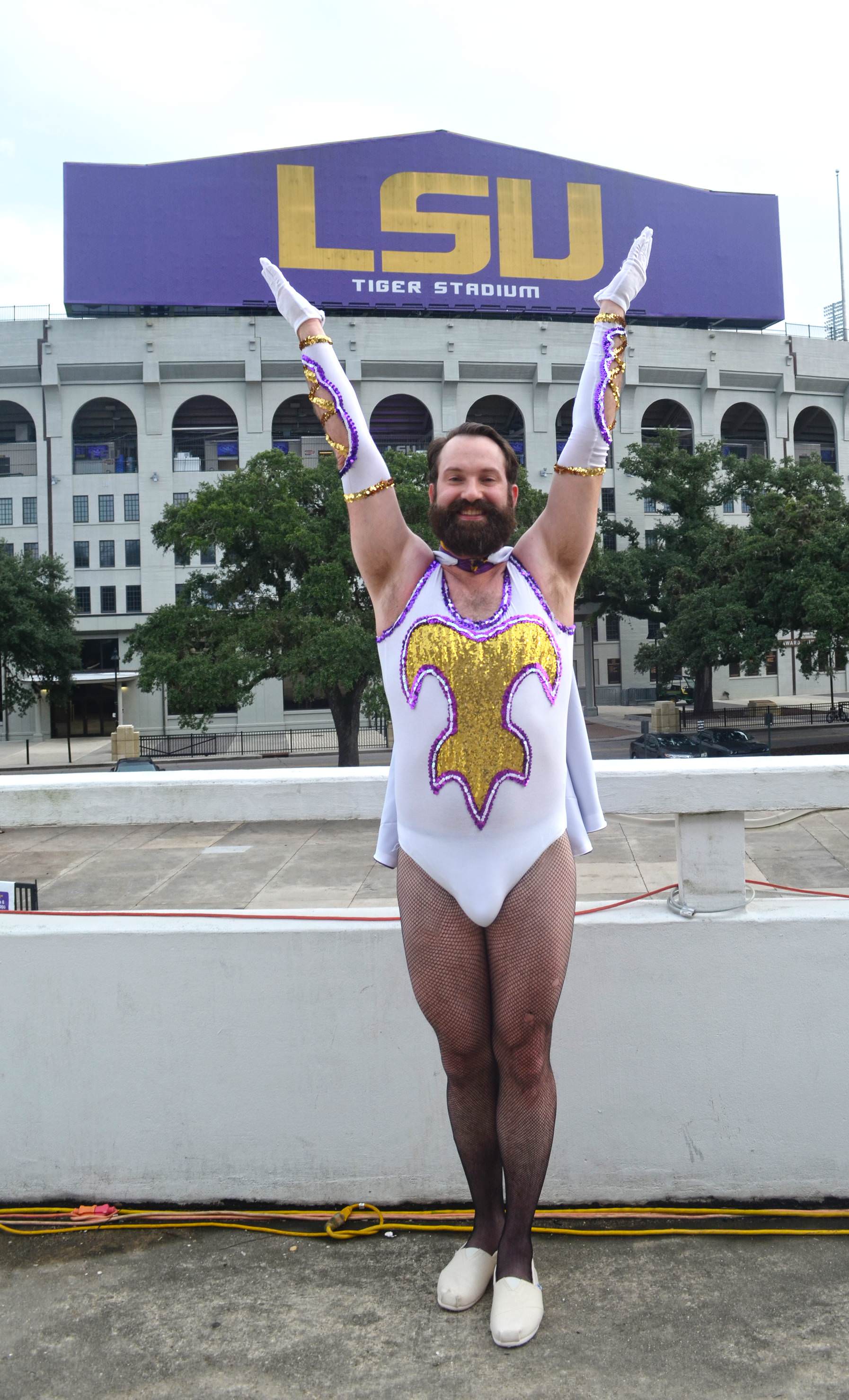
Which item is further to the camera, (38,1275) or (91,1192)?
(91,1192)

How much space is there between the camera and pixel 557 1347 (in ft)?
7.14

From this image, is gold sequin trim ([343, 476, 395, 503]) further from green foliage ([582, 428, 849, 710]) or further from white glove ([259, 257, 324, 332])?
green foliage ([582, 428, 849, 710])

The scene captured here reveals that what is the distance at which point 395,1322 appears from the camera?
229 centimetres

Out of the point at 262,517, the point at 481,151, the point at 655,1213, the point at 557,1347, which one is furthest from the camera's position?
the point at 481,151

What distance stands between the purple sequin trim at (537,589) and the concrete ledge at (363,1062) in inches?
34.4

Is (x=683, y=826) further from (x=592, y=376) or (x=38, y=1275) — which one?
(x=38, y=1275)

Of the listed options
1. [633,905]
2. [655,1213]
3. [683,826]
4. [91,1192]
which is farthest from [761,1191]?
[91,1192]

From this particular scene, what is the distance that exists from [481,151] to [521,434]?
13.4 m

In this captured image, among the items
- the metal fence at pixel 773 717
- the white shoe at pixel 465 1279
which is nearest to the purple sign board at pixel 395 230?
the metal fence at pixel 773 717

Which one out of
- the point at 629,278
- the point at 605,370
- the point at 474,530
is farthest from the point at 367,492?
the point at 629,278

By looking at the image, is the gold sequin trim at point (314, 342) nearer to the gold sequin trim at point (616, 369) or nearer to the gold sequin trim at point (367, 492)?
the gold sequin trim at point (367, 492)

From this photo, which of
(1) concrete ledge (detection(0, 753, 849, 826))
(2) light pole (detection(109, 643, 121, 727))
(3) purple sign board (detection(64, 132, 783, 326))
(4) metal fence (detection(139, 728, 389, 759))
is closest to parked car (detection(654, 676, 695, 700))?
(4) metal fence (detection(139, 728, 389, 759))

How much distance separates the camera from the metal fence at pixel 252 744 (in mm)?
37688

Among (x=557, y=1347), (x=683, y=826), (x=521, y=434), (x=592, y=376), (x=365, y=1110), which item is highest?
(x=521, y=434)
